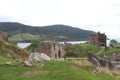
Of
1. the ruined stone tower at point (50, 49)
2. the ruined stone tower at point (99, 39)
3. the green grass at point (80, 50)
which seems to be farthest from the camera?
the ruined stone tower at point (99, 39)

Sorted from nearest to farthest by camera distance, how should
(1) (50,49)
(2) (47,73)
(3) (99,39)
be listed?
1. (2) (47,73)
2. (1) (50,49)
3. (3) (99,39)

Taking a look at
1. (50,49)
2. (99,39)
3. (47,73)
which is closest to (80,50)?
(99,39)

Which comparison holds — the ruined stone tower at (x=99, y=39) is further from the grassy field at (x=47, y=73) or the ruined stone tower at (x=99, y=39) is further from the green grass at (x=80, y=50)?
the grassy field at (x=47, y=73)

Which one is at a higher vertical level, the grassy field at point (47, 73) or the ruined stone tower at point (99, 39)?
the ruined stone tower at point (99, 39)

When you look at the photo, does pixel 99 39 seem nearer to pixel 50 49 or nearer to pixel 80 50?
pixel 80 50

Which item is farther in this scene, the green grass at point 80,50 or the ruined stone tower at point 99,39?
the ruined stone tower at point 99,39

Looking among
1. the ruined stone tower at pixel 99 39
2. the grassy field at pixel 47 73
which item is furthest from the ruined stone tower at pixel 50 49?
the grassy field at pixel 47 73

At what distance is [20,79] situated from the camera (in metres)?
33.8

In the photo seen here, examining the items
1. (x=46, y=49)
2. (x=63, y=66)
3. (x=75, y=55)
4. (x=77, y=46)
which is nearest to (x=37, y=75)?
(x=63, y=66)

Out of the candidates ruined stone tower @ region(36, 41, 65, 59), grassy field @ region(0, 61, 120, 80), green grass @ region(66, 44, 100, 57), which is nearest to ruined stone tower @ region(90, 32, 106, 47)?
green grass @ region(66, 44, 100, 57)

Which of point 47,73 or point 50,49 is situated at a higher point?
point 50,49

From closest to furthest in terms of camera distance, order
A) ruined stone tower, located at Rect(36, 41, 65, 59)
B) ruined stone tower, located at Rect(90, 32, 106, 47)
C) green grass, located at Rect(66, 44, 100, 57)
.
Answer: ruined stone tower, located at Rect(36, 41, 65, 59) < green grass, located at Rect(66, 44, 100, 57) < ruined stone tower, located at Rect(90, 32, 106, 47)

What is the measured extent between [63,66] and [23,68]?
3.95 m

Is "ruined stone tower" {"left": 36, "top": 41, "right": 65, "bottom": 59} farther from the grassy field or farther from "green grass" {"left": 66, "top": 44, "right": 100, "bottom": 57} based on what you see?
the grassy field
